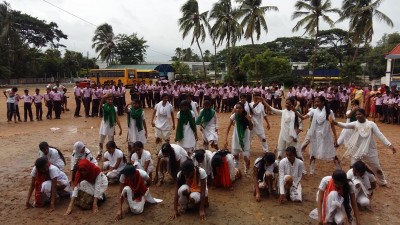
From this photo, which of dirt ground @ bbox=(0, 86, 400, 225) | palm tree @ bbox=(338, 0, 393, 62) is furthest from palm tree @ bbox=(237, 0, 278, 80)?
dirt ground @ bbox=(0, 86, 400, 225)

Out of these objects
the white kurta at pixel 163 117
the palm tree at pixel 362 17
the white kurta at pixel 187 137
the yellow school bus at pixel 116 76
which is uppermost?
the palm tree at pixel 362 17

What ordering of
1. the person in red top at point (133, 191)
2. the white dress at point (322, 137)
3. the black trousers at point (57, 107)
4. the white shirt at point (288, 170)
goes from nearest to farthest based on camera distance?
the person in red top at point (133, 191), the white shirt at point (288, 170), the white dress at point (322, 137), the black trousers at point (57, 107)

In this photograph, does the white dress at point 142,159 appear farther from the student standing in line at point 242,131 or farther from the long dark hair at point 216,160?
the student standing in line at point 242,131

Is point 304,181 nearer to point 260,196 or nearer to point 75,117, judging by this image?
point 260,196

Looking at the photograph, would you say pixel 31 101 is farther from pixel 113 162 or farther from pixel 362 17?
pixel 362 17

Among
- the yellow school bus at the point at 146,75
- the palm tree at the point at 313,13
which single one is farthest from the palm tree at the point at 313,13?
the yellow school bus at the point at 146,75

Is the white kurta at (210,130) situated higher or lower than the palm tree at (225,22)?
lower

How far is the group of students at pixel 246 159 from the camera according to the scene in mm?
5336

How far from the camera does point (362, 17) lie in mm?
26203

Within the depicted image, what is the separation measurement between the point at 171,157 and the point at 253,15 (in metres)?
24.2

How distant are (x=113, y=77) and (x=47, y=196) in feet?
113

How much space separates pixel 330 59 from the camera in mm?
38000

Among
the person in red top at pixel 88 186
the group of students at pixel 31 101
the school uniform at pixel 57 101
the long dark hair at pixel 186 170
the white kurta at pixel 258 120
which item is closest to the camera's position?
the long dark hair at pixel 186 170

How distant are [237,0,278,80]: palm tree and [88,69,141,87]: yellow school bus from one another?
50.5ft
